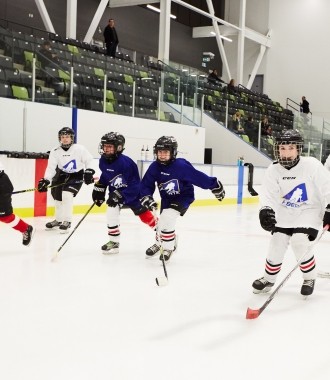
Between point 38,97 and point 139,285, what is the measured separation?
476cm

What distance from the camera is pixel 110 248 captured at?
431 cm

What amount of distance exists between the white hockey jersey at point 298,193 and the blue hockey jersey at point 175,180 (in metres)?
0.98

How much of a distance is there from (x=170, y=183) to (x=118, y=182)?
49 cm

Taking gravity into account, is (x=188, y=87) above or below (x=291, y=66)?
below

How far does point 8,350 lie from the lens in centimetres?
203

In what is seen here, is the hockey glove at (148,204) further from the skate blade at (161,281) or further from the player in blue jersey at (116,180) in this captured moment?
the skate blade at (161,281)

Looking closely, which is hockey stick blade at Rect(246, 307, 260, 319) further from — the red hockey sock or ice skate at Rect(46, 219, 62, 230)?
ice skate at Rect(46, 219, 62, 230)

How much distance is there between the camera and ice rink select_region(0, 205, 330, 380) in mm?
1904

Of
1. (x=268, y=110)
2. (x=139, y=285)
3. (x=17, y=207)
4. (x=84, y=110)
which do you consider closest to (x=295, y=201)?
(x=139, y=285)

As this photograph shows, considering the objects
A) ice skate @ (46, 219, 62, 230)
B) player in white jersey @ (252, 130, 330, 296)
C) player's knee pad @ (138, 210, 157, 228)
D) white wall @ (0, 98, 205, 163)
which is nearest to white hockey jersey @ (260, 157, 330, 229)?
player in white jersey @ (252, 130, 330, 296)

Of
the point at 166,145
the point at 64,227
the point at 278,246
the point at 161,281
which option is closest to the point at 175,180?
the point at 166,145

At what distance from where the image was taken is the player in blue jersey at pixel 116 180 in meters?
4.18

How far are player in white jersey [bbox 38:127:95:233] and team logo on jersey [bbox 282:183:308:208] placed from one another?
2878mm

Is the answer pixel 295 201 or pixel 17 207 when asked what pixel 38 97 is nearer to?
pixel 17 207
